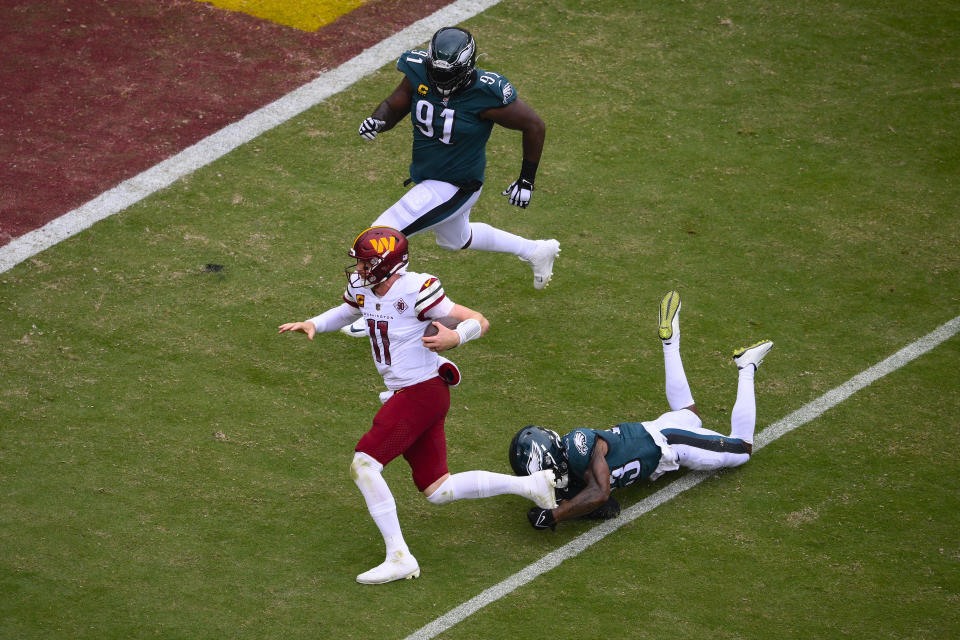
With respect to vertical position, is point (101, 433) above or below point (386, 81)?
below

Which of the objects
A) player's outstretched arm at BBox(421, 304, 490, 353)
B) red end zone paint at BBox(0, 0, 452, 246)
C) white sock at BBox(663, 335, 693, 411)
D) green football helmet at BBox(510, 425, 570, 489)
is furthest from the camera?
red end zone paint at BBox(0, 0, 452, 246)

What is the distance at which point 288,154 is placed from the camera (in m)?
9.84

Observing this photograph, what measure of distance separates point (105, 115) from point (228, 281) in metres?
2.79

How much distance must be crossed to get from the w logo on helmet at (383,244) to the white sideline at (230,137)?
387 centimetres

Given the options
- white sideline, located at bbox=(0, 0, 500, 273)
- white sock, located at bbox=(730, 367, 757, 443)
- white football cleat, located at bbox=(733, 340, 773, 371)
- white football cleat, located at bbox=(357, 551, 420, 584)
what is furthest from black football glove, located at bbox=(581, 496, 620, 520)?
white sideline, located at bbox=(0, 0, 500, 273)

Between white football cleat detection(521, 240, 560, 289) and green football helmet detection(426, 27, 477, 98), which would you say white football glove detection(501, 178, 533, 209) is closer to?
white football cleat detection(521, 240, 560, 289)

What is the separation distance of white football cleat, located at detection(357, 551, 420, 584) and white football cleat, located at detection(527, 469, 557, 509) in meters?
0.80

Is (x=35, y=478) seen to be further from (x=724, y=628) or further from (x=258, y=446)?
(x=724, y=628)

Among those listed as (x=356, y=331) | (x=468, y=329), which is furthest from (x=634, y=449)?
(x=356, y=331)

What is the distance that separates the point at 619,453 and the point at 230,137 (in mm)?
5252

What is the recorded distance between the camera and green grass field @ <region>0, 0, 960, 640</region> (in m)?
6.10

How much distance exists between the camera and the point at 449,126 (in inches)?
299

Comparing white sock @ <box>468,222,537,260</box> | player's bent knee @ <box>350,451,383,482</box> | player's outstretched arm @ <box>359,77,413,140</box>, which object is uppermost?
player's outstretched arm @ <box>359,77,413,140</box>

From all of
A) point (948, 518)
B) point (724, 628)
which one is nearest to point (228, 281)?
point (724, 628)
